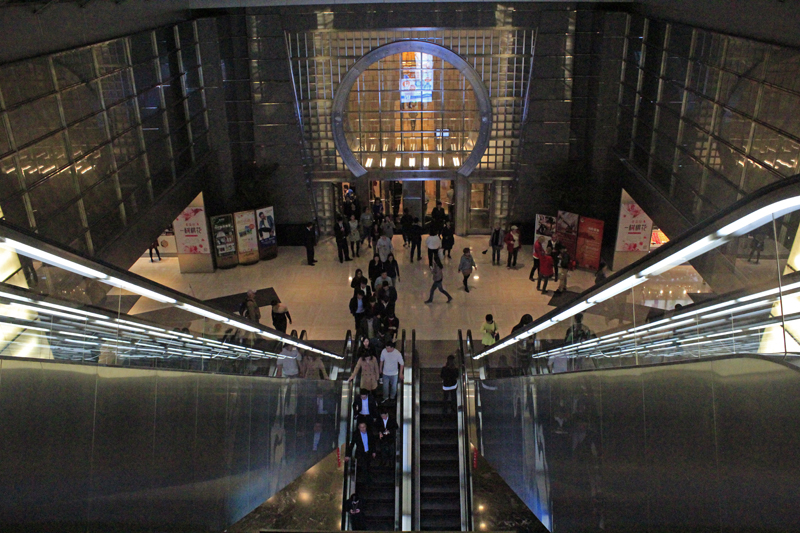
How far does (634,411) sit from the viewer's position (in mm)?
4082

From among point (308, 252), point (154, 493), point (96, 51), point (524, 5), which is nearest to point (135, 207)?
point (96, 51)

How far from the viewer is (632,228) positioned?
54.9 feet

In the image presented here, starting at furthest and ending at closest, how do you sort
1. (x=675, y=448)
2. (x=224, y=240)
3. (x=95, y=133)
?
(x=224, y=240)
(x=95, y=133)
(x=675, y=448)

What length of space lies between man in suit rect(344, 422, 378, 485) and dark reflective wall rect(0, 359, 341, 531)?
2722mm

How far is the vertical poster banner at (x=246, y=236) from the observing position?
18.2 meters

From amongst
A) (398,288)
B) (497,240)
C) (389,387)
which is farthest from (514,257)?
(389,387)

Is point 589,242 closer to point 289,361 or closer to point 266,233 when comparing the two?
point 266,233

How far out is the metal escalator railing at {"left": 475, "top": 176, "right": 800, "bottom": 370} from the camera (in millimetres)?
2508

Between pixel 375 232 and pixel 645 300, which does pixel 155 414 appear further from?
pixel 375 232

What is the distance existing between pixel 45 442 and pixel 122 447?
0.83m

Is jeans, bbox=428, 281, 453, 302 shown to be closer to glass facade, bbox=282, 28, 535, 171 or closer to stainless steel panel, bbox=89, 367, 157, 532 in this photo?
glass facade, bbox=282, 28, 535, 171

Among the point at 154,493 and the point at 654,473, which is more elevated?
the point at 654,473

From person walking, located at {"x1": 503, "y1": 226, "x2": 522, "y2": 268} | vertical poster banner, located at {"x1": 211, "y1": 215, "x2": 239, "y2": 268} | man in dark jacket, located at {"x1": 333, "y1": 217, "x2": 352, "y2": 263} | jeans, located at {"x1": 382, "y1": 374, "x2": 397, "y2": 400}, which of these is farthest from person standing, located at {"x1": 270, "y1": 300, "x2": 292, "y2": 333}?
person walking, located at {"x1": 503, "y1": 226, "x2": 522, "y2": 268}

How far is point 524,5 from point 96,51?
429 inches
